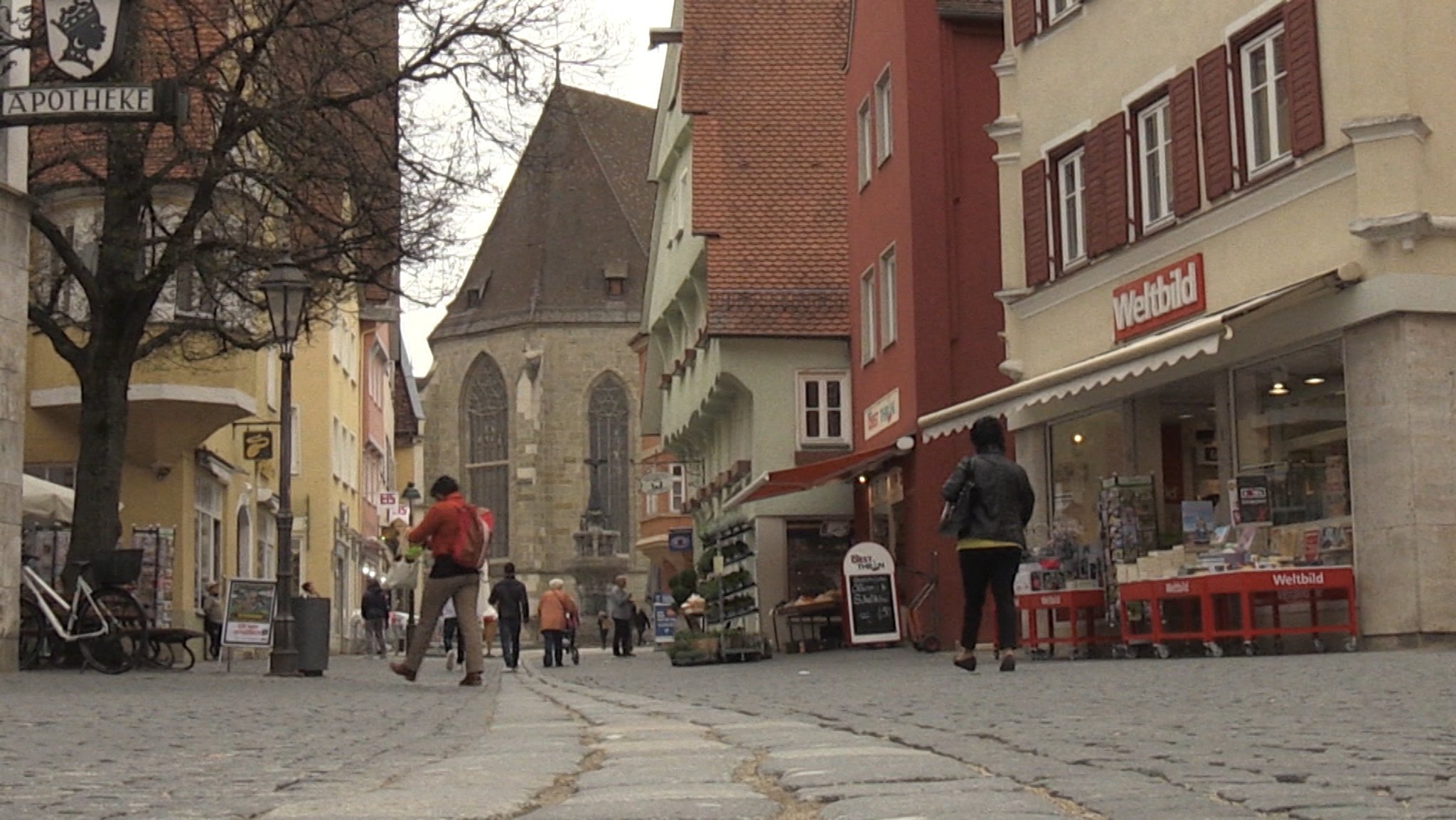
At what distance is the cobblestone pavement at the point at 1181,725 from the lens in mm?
5434

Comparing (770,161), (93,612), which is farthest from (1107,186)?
(770,161)

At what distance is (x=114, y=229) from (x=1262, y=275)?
34.1ft

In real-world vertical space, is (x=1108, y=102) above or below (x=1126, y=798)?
above

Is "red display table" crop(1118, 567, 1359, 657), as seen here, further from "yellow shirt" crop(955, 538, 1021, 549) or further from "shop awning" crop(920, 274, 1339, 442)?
"yellow shirt" crop(955, 538, 1021, 549)

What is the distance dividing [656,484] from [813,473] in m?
21.0

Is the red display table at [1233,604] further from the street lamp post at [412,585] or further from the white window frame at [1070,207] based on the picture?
the street lamp post at [412,585]

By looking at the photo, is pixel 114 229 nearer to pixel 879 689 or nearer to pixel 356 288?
pixel 356 288

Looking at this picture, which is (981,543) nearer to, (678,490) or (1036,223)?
(1036,223)

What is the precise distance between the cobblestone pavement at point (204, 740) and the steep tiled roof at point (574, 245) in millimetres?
75141

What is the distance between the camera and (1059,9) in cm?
2364

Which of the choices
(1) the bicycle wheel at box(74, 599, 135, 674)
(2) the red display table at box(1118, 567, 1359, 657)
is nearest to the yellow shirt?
(2) the red display table at box(1118, 567, 1359, 657)

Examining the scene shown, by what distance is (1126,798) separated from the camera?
17.7 feet

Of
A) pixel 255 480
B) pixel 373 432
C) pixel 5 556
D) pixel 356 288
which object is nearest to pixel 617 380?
pixel 373 432

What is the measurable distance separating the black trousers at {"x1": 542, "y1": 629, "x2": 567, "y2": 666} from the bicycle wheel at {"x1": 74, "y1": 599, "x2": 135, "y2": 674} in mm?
12331
